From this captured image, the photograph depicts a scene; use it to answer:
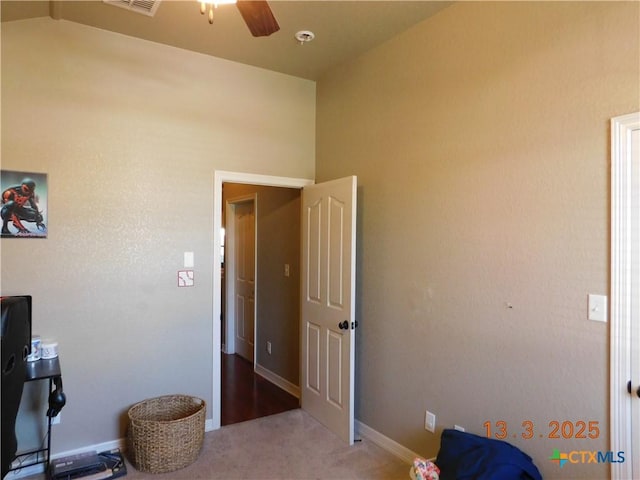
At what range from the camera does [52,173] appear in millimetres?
2645

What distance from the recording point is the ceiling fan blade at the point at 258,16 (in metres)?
1.62

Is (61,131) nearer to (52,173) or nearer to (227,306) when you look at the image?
(52,173)

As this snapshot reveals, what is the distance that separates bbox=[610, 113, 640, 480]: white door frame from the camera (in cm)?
168

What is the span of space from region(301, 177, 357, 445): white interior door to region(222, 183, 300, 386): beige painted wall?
1.25 ft

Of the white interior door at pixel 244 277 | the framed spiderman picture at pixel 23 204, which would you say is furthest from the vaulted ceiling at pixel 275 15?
the white interior door at pixel 244 277

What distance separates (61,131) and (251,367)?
3.25 m

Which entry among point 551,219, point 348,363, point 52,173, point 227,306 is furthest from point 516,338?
point 227,306

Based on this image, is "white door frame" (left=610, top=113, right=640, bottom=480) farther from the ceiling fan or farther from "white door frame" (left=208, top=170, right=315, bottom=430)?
"white door frame" (left=208, top=170, right=315, bottom=430)

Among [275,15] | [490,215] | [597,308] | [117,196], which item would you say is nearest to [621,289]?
[597,308]

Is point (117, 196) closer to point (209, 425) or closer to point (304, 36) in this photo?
point (304, 36)

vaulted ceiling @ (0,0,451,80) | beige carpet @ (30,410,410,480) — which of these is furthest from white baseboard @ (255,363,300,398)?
vaulted ceiling @ (0,0,451,80)

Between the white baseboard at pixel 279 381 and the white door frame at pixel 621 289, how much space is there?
2745mm

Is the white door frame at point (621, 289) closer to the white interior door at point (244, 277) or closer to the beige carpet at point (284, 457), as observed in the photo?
the beige carpet at point (284, 457)

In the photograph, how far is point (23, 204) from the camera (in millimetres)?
2541
